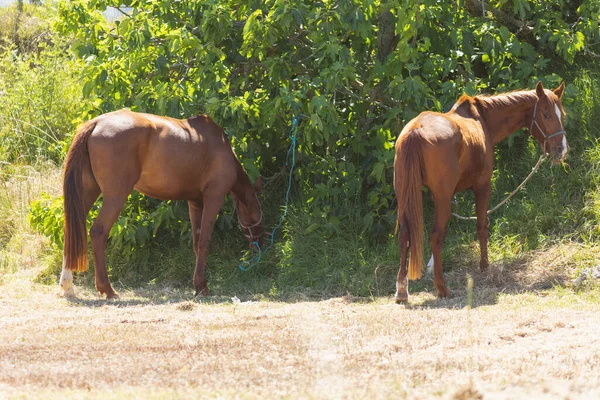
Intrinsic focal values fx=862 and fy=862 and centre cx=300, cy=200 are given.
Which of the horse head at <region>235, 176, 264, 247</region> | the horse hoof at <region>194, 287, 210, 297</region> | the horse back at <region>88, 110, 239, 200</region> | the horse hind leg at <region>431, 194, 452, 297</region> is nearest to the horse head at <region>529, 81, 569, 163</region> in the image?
the horse hind leg at <region>431, 194, 452, 297</region>

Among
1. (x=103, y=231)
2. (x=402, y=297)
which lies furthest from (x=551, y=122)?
(x=103, y=231)

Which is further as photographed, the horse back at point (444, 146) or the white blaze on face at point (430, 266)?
the white blaze on face at point (430, 266)

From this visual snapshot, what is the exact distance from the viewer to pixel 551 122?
8.34 m

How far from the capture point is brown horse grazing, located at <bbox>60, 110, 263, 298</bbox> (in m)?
7.92

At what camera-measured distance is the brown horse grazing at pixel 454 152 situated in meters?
7.21

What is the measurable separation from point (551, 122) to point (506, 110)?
0.44 meters

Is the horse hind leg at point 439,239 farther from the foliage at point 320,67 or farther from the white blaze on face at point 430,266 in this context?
the foliage at point 320,67

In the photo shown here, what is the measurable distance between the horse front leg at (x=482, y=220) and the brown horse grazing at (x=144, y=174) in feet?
7.70

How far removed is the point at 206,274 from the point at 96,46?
2739 mm

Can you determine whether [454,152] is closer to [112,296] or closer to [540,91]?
[540,91]

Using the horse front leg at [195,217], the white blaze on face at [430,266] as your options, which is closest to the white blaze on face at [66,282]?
the horse front leg at [195,217]

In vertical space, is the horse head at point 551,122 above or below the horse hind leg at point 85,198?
above

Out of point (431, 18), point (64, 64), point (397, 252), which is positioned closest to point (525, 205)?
point (397, 252)

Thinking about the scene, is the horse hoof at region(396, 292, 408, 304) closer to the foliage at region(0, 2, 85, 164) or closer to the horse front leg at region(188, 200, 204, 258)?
the horse front leg at region(188, 200, 204, 258)
